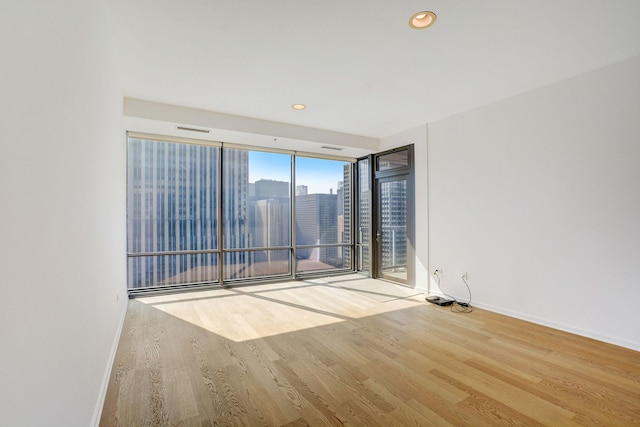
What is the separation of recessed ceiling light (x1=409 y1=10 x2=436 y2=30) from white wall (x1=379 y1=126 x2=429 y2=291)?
2724 mm

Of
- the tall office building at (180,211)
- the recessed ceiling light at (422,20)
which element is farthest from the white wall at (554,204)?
the tall office building at (180,211)

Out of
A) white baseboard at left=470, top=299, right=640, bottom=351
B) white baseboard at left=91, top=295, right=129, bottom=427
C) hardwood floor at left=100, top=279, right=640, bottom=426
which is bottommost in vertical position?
hardwood floor at left=100, top=279, right=640, bottom=426

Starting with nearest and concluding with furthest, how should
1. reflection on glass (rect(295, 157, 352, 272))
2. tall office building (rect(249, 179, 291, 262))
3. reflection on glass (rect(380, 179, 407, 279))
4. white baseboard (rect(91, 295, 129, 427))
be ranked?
white baseboard (rect(91, 295, 129, 427)) → reflection on glass (rect(380, 179, 407, 279)) → tall office building (rect(249, 179, 291, 262)) → reflection on glass (rect(295, 157, 352, 272))

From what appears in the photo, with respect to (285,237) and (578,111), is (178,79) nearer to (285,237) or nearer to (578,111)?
(285,237)

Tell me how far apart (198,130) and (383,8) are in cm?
334

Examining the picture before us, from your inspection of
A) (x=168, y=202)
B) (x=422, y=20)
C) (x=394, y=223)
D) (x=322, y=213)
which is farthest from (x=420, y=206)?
(x=168, y=202)

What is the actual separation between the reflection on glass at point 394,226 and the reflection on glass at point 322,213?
1031 mm

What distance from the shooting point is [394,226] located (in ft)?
18.9

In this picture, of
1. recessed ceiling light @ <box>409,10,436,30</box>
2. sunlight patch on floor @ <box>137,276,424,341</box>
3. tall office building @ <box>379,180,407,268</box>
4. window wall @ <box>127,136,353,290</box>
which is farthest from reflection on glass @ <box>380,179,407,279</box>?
recessed ceiling light @ <box>409,10,436,30</box>

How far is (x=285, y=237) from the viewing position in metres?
6.14

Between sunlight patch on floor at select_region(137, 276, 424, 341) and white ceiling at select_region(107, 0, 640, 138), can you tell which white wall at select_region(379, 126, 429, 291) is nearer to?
sunlight patch on floor at select_region(137, 276, 424, 341)

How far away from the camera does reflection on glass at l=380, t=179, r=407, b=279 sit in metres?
5.54

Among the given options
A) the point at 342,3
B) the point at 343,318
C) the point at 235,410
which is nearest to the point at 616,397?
the point at 343,318

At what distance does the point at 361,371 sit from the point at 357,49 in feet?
→ 9.61
